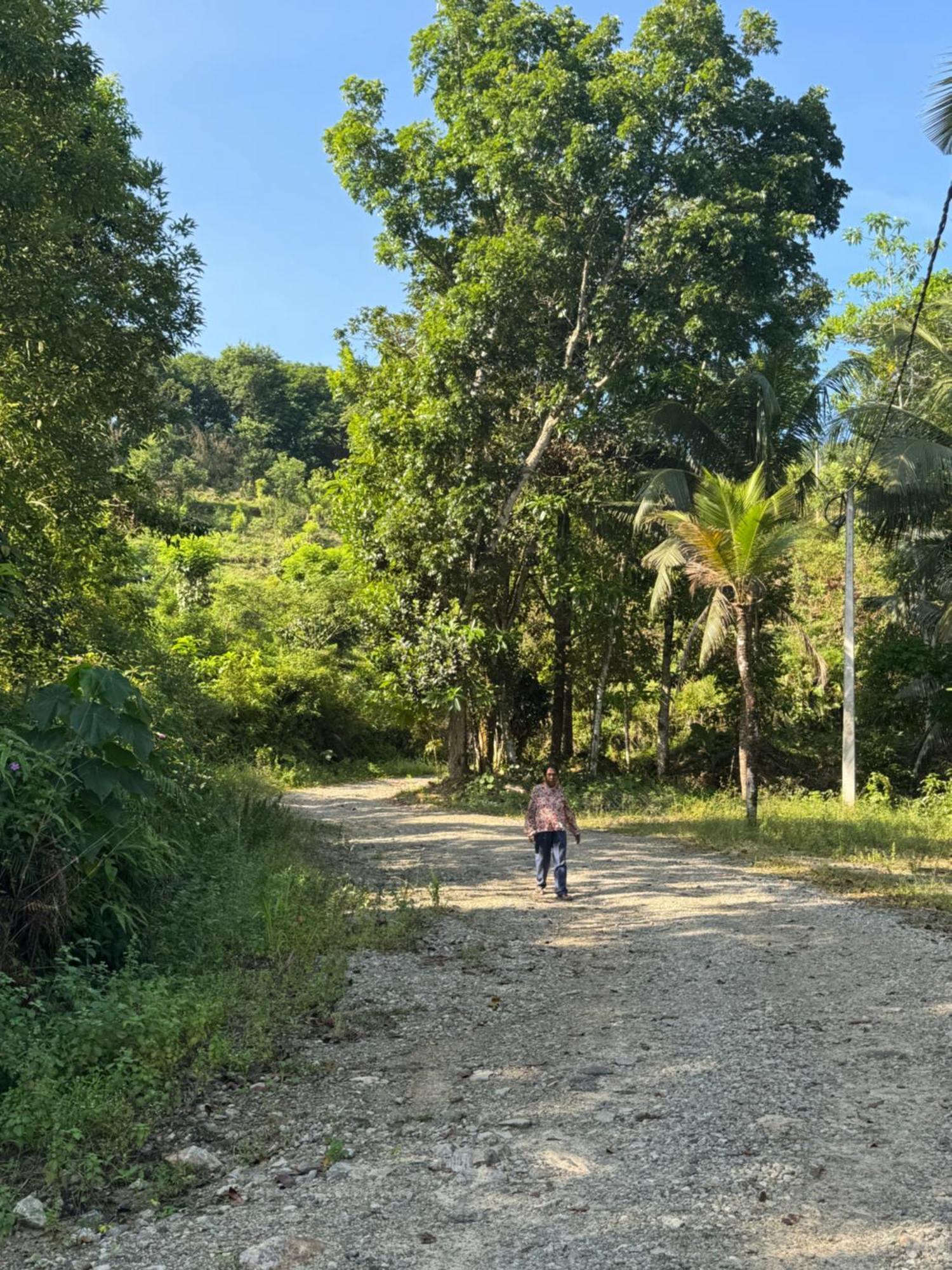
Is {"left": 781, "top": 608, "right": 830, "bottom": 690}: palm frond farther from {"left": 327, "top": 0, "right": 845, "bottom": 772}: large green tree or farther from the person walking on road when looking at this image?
the person walking on road

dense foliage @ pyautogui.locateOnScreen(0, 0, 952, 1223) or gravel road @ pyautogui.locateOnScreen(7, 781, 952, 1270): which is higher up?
dense foliage @ pyautogui.locateOnScreen(0, 0, 952, 1223)

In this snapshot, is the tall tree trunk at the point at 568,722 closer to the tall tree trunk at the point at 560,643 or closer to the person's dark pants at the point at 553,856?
the tall tree trunk at the point at 560,643

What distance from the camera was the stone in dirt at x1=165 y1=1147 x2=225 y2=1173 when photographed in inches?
172

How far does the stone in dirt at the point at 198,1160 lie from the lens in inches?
172

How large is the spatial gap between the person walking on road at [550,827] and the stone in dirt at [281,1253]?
706 cm

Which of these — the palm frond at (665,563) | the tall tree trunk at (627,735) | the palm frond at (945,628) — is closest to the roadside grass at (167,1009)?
the palm frond at (665,563)

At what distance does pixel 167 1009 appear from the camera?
5.48 meters

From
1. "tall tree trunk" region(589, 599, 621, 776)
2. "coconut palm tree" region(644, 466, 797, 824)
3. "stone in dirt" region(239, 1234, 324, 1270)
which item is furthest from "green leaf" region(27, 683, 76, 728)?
"tall tree trunk" region(589, 599, 621, 776)

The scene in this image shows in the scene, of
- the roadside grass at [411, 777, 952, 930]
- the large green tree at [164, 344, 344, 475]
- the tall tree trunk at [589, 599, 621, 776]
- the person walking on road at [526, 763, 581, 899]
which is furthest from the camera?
the large green tree at [164, 344, 344, 475]

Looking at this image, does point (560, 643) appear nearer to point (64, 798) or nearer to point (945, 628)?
point (945, 628)

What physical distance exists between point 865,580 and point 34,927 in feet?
95.0

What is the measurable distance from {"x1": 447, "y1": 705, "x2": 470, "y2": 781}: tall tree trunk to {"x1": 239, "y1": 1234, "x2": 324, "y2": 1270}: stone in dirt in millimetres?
19820

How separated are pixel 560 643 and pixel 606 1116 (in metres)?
19.9

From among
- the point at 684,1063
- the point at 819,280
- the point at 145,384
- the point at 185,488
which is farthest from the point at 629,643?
the point at 185,488
